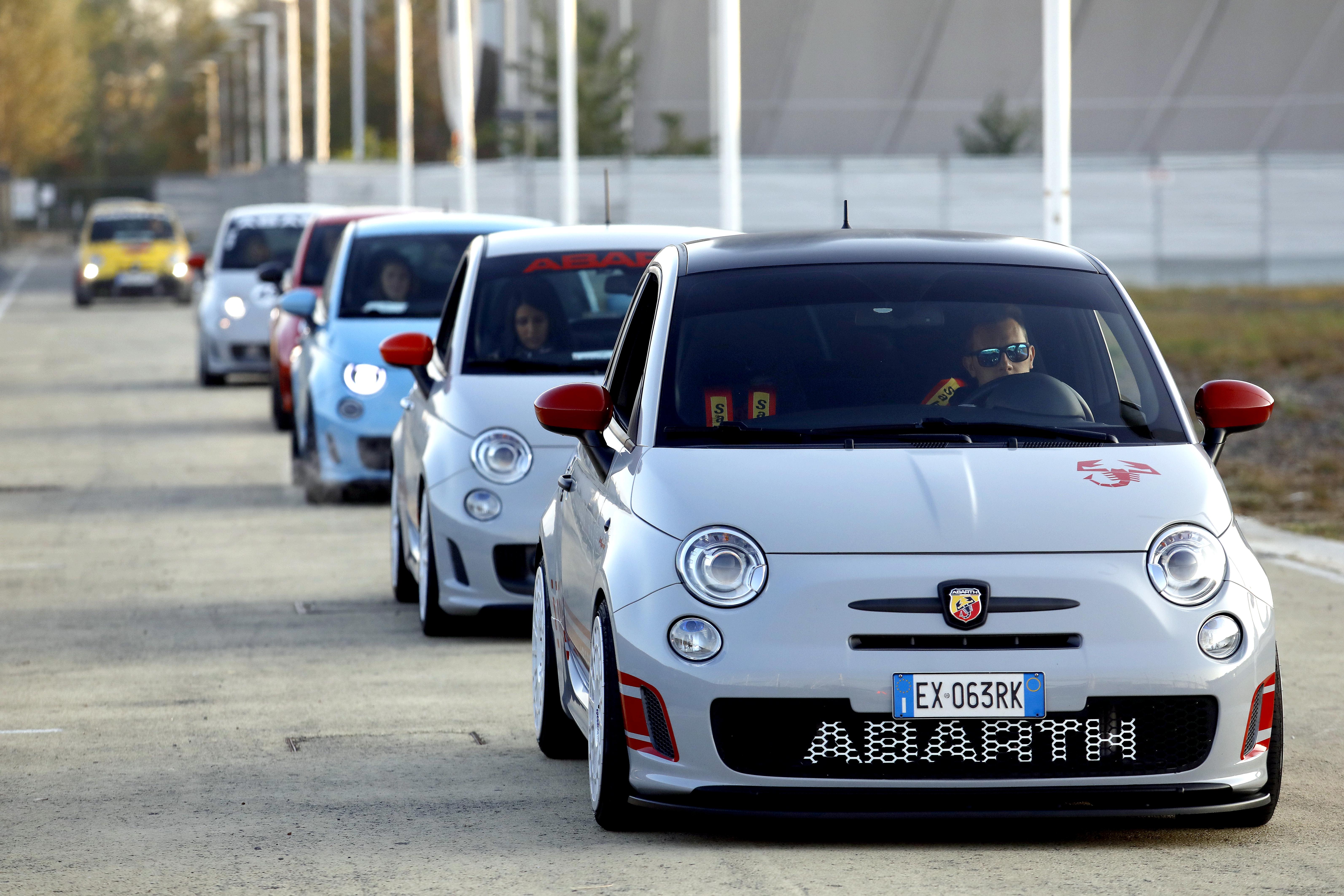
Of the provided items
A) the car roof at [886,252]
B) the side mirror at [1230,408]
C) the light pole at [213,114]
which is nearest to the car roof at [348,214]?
the car roof at [886,252]

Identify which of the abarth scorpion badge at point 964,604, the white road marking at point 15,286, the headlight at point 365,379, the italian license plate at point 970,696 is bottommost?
A: the white road marking at point 15,286

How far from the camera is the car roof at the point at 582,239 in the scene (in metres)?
10.3

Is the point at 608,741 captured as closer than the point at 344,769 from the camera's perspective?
Yes

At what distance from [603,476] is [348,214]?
12.7 meters

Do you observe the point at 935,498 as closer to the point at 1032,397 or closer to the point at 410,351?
the point at 1032,397

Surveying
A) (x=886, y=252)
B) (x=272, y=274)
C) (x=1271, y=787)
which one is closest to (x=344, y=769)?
(x=886, y=252)

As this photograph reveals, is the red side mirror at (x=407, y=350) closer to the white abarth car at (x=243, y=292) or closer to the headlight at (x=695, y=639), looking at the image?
the headlight at (x=695, y=639)

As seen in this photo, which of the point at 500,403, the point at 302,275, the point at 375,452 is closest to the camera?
the point at 500,403

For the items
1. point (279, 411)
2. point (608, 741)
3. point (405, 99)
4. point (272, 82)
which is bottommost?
point (279, 411)

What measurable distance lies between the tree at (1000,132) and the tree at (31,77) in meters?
61.7

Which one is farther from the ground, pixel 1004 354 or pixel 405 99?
pixel 405 99

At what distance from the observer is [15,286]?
56.0 m

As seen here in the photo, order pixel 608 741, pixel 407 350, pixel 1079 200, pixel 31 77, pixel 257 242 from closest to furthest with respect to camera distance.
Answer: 1. pixel 608 741
2. pixel 407 350
3. pixel 257 242
4. pixel 1079 200
5. pixel 31 77

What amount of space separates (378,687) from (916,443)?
2.92 meters
